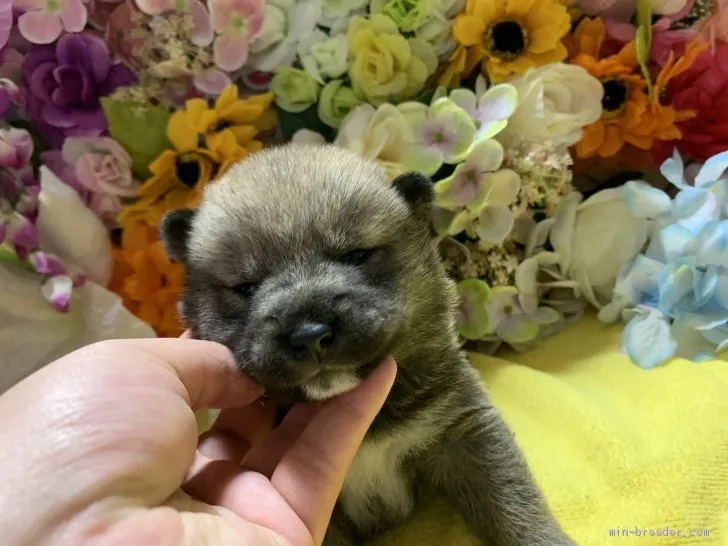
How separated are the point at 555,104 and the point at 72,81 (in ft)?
3.96

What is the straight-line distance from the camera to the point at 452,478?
1414mm

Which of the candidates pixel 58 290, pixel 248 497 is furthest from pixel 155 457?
pixel 58 290

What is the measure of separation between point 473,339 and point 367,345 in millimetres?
871

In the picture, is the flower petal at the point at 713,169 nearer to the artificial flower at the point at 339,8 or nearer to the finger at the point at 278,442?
the artificial flower at the point at 339,8

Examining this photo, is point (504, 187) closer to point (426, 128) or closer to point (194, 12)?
point (426, 128)

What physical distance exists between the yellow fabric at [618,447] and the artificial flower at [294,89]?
0.85 meters

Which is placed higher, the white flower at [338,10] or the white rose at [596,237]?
the white flower at [338,10]

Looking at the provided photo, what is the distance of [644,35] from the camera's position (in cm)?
186

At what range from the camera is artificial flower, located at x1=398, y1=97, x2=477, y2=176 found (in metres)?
1.74

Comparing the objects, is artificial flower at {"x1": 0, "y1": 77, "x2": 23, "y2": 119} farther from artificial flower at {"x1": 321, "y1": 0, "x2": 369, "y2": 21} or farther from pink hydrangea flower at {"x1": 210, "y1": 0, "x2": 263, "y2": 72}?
artificial flower at {"x1": 321, "y1": 0, "x2": 369, "y2": 21}

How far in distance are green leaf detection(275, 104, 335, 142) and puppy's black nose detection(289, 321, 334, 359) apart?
90cm

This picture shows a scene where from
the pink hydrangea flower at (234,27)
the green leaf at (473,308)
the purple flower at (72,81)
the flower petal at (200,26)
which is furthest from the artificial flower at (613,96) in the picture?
the purple flower at (72,81)

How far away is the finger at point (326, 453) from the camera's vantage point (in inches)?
44.7

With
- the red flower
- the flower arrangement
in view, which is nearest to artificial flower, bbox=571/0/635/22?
the flower arrangement
